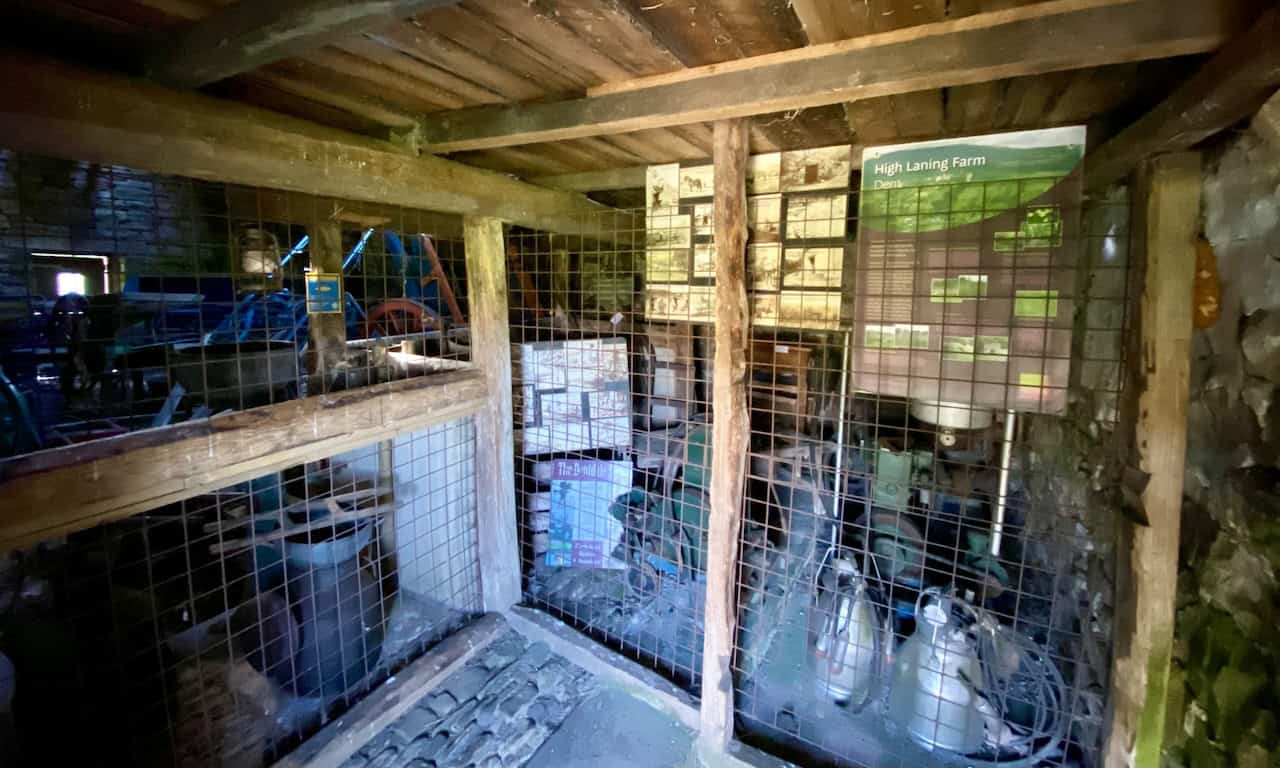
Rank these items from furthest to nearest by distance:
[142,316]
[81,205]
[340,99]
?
1. [142,316]
2. [81,205]
3. [340,99]

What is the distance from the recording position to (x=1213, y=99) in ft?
3.06

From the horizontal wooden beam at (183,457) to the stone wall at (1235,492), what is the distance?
7.38 feet

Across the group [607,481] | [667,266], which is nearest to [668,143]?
[667,266]

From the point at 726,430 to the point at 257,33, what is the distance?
145cm

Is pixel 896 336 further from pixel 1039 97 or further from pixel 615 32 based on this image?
pixel 615 32

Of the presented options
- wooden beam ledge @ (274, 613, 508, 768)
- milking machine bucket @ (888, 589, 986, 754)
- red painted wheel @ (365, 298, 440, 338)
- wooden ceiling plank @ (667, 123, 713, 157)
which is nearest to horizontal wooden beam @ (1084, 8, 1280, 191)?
wooden ceiling plank @ (667, 123, 713, 157)

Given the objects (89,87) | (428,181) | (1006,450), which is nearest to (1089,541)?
(1006,450)

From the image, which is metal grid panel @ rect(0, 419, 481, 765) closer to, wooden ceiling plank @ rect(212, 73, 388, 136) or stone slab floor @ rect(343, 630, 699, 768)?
stone slab floor @ rect(343, 630, 699, 768)

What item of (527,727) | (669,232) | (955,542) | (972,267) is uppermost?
(669,232)

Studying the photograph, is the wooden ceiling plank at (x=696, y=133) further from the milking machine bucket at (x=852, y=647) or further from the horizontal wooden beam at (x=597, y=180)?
the milking machine bucket at (x=852, y=647)

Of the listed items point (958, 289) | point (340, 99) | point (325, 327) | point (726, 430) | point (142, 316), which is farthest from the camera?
point (142, 316)

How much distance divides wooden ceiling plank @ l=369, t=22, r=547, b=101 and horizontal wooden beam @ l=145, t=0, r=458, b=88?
3.1 inches

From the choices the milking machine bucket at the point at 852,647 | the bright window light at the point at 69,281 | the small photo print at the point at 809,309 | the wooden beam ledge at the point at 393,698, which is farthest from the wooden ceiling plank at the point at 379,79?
the bright window light at the point at 69,281

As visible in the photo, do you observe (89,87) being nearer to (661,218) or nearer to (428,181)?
(428,181)
